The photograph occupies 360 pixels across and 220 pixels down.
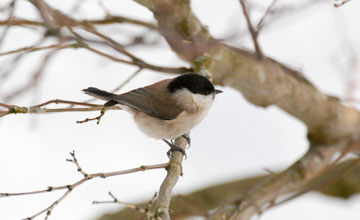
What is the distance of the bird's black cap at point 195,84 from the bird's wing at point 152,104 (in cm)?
13

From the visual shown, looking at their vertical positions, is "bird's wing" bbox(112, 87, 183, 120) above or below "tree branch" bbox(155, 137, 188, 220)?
above

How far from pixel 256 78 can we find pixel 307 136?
36.0 inches

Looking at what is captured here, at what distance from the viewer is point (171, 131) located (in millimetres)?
2605

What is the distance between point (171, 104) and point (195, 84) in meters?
0.23

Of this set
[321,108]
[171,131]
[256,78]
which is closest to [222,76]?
[256,78]

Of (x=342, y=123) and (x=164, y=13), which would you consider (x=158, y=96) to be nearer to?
(x=164, y=13)

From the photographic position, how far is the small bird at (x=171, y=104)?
260 centimetres

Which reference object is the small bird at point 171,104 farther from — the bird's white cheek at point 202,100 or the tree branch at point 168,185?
the tree branch at point 168,185

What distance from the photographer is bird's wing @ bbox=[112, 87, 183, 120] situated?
2.66 meters

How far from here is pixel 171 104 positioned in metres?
2.71

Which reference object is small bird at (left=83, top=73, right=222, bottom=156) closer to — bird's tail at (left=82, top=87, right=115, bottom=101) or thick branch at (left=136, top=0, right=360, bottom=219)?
bird's tail at (left=82, top=87, right=115, bottom=101)

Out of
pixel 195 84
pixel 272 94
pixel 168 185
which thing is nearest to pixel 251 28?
pixel 195 84

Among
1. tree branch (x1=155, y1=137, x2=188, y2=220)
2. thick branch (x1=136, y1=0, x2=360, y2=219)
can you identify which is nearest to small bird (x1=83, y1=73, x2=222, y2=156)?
thick branch (x1=136, y1=0, x2=360, y2=219)

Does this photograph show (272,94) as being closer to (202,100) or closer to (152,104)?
(202,100)
